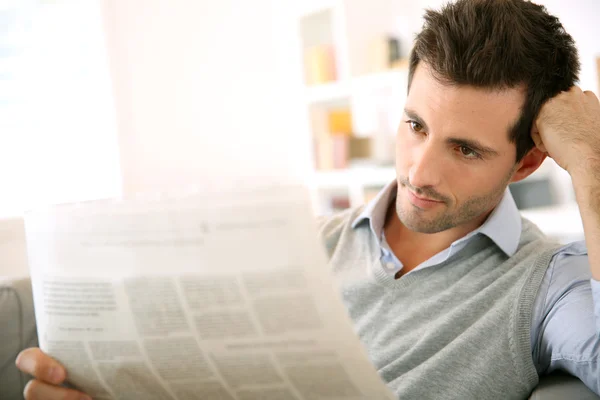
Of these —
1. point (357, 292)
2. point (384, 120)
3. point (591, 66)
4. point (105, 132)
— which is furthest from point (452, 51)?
point (105, 132)

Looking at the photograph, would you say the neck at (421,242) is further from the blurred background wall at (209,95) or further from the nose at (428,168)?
the blurred background wall at (209,95)

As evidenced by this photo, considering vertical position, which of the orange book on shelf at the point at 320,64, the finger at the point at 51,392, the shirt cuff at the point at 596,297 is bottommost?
the finger at the point at 51,392

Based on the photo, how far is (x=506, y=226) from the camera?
3.51 ft

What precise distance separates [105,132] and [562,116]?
3.35 m

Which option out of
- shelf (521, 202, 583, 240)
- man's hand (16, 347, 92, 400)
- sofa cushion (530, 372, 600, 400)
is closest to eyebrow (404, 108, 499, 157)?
sofa cushion (530, 372, 600, 400)

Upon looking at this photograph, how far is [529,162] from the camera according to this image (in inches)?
45.4

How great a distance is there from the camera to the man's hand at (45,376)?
764 mm

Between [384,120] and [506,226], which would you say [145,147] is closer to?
[384,120]

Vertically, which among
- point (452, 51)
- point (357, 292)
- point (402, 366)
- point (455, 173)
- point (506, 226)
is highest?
point (452, 51)

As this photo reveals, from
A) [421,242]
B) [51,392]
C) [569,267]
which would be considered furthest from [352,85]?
[51,392]

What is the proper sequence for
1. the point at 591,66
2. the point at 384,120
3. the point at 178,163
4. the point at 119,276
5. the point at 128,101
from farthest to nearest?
the point at 178,163 < the point at 128,101 < the point at 384,120 < the point at 591,66 < the point at 119,276

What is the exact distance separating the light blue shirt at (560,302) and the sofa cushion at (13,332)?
2.11ft

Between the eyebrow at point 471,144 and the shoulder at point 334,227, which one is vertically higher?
the eyebrow at point 471,144

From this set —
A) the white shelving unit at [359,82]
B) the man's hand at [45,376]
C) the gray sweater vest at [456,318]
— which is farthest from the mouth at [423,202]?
the white shelving unit at [359,82]
